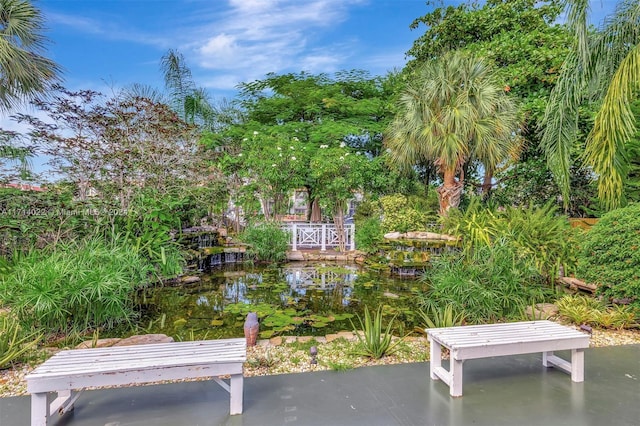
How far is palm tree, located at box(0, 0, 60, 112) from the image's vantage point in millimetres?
6914

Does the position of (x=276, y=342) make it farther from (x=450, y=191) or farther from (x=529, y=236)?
(x=450, y=191)

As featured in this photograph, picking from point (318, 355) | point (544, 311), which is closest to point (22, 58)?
point (318, 355)

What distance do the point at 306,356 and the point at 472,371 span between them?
144 centimetres

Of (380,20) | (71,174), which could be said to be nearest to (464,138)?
(380,20)

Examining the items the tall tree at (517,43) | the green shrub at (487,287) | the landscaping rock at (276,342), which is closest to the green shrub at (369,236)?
the green shrub at (487,287)

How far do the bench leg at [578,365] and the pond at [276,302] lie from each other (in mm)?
1658

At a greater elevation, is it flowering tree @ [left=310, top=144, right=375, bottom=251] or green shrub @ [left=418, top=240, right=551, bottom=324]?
flowering tree @ [left=310, top=144, right=375, bottom=251]

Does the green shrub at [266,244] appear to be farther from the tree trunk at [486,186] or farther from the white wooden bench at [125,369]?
the tree trunk at [486,186]

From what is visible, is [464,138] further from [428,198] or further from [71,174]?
[71,174]

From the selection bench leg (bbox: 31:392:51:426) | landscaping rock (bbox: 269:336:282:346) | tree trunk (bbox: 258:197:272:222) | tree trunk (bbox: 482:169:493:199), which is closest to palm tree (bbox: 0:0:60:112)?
tree trunk (bbox: 258:197:272:222)

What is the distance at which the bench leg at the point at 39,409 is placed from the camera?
6.05ft

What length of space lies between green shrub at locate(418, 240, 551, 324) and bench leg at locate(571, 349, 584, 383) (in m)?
1.27

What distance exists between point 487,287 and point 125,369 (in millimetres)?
3935

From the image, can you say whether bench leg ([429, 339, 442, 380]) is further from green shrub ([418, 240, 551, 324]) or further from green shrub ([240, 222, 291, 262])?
green shrub ([240, 222, 291, 262])
